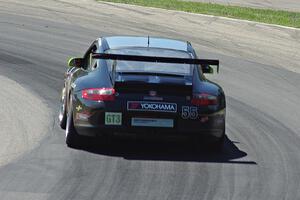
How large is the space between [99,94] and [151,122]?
0.75m

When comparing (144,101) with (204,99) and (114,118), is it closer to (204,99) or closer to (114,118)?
(114,118)

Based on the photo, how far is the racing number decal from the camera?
40.1 ft

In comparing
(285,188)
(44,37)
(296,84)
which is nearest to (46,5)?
(44,37)

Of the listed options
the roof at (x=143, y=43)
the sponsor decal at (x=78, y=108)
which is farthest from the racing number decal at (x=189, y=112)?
the roof at (x=143, y=43)

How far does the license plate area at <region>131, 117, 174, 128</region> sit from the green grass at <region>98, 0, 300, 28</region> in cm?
1511

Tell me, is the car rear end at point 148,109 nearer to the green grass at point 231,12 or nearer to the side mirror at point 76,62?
the side mirror at point 76,62

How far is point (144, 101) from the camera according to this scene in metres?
12.2

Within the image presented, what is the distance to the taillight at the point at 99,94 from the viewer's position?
12.2m

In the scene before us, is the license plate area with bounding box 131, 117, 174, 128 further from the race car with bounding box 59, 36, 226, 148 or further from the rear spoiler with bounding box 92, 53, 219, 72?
the rear spoiler with bounding box 92, 53, 219, 72

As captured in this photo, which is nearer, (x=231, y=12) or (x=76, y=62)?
(x=76, y=62)

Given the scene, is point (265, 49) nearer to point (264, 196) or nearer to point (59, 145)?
point (59, 145)

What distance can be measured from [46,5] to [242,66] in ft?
30.2

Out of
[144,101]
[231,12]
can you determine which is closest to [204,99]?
[144,101]

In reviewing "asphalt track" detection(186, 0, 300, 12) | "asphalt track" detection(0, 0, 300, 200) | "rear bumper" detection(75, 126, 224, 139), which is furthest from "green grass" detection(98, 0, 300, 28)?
"rear bumper" detection(75, 126, 224, 139)
